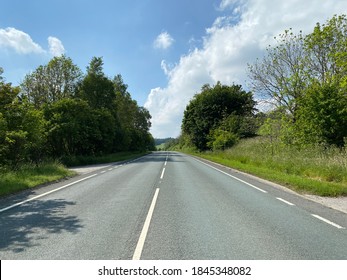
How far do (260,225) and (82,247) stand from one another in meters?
3.78

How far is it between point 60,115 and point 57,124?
1377 millimetres

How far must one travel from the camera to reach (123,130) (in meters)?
58.6

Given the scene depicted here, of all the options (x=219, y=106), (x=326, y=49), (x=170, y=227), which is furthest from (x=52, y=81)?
(x=170, y=227)

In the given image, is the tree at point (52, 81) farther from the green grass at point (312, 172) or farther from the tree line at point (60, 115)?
the green grass at point (312, 172)

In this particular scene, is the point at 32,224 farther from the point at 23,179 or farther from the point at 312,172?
the point at 312,172

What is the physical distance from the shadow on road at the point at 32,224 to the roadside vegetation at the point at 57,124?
3.40m

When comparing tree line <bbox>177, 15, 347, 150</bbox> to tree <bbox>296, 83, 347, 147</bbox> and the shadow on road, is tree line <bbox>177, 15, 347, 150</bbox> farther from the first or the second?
the shadow on road

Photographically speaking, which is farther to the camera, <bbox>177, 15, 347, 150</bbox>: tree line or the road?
<bbox>177, 15, 347, 150</bbox>: tree line

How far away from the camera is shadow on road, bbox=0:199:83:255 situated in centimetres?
568

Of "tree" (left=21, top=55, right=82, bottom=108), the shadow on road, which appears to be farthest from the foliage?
"tree" (left=21, top=55, right=82, bottom=108)

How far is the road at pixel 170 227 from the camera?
5102 mm

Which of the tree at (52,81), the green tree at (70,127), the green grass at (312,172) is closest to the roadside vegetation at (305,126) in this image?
the green grass at (312,172)

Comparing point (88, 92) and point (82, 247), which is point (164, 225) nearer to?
point (82, 247)

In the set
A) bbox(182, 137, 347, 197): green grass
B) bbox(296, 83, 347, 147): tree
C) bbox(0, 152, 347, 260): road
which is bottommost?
bbox(0, 152, 347, 260): road
